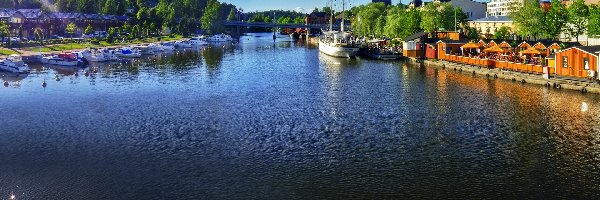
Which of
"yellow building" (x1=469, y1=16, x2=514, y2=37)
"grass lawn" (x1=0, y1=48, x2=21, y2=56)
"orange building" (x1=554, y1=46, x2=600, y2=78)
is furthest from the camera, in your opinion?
"yellow building" (x1=469, y1=16, x2=514, y2=37)

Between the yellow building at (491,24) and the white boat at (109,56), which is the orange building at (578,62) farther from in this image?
the white boat at (109,56)

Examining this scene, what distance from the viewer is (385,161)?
32594mm

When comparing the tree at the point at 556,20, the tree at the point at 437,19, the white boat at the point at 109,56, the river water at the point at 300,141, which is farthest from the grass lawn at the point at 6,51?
the tree at the point at 556,20

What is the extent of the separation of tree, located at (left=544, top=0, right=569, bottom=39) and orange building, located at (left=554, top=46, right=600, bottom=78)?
30488mm

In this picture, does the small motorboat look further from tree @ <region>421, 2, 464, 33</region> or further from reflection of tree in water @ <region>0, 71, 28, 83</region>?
tree @ <region>421, 2, 464, 33</region>

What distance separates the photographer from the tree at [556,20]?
295ft

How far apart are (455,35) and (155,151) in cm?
7540

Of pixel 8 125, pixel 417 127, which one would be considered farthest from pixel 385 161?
pixel 8 125

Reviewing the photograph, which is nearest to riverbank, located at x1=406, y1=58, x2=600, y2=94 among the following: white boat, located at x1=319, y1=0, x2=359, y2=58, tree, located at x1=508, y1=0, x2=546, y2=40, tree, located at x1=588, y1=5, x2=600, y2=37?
tree, located at x1=588, y1=5, x2=600, y2=37

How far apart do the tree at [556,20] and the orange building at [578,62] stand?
30.5m

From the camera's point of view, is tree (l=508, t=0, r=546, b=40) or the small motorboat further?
tree (l=508, t=0, r=546, b=40)

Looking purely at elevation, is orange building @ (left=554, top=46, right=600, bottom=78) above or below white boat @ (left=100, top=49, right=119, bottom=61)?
below

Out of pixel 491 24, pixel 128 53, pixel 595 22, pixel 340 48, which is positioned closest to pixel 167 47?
pixel 128 53

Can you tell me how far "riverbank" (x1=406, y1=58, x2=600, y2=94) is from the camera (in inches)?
2208
